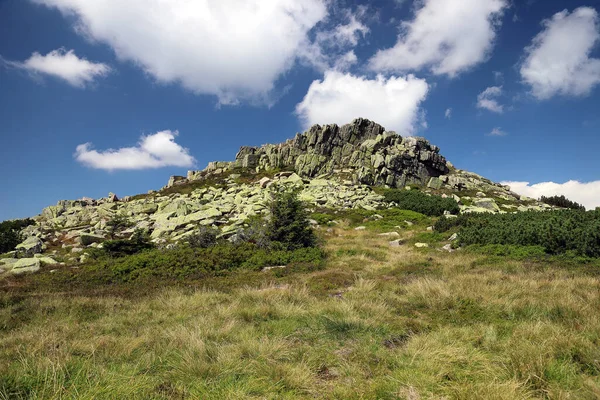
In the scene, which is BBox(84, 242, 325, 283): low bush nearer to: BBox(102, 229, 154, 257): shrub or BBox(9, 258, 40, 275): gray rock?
BBox(102, 229, 154, 257): shrub

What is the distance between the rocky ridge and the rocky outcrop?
19 centimetres

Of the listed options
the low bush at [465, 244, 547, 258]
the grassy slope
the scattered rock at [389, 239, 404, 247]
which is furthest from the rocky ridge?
the low bush at [465, 244, 547, 258]

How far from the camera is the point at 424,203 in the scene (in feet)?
113

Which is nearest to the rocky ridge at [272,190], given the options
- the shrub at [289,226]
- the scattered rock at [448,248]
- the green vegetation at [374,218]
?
the green vegetation at [374,218]

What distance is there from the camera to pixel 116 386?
11.9 ft

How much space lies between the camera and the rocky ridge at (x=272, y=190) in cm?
2573

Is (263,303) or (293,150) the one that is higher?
(293,150)

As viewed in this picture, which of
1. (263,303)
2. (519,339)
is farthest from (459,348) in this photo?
(263,303)

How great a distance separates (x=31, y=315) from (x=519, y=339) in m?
11.0

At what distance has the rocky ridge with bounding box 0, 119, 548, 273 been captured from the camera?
25727 mm

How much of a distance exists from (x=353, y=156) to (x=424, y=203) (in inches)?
1029

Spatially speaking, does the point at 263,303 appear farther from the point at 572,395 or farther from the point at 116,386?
the point at 572,395

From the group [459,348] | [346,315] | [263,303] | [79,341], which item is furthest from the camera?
[263,303]

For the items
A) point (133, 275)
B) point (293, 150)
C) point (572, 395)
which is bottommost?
point (572, 395)
